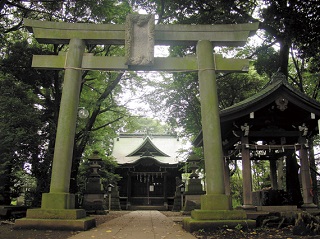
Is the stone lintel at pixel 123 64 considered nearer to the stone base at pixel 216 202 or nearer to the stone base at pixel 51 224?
the stone base at pixel 216 202

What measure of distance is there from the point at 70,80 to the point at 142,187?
1936 centimetres

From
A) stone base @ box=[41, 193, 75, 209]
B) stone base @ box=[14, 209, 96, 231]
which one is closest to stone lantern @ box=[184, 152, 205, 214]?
stone base @ box=[14, 209, 96, 231]

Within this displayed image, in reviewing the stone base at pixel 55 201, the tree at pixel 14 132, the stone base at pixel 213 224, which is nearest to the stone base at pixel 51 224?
the stone base at pixel 55 201

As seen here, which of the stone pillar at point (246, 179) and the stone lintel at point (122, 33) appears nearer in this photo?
Result: the stone lintel at point (122, 33)

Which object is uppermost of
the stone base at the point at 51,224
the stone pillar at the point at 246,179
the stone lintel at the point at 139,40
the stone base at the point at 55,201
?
the stone lintel at the point at 139,40

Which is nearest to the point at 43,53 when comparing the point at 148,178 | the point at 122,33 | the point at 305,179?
the point at 122,33

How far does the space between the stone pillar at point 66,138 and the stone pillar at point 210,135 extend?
3.26 m

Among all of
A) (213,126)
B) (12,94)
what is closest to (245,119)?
(213,126)

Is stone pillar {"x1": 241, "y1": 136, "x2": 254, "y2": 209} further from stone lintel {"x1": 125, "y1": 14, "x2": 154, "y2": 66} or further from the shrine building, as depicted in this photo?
the shrine building

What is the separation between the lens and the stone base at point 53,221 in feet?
21.5

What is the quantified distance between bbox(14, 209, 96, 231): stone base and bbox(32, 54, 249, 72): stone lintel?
3709 mm

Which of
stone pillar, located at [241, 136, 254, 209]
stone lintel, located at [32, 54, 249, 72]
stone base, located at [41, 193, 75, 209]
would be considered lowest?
stone base, located at [41, 193, 75, 209]

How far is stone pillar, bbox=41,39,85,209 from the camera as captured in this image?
23.0 ft

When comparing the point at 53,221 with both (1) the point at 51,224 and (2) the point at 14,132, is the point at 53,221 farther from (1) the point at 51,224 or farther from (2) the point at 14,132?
(2) the point at 14,132
